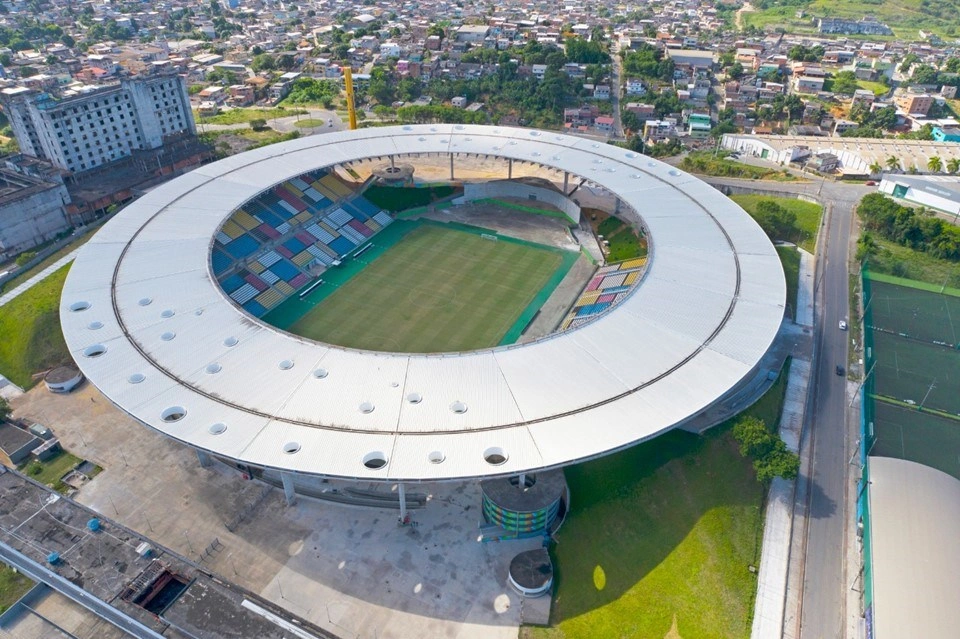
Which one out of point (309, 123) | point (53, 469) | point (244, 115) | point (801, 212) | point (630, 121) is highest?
point (244, 115)

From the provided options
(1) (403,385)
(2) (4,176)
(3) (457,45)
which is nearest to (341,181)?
(2) (4,176)

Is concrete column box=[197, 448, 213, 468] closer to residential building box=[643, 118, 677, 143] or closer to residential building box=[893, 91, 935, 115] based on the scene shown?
residential building box=[643, 118, 677, 143]

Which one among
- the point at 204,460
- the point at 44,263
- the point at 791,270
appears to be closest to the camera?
the point at 204,460

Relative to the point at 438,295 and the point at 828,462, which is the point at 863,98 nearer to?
the point at 828,462

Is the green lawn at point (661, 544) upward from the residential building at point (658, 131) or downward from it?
downward

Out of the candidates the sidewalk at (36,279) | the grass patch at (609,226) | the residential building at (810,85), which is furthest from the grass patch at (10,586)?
the residential building at (810,85)

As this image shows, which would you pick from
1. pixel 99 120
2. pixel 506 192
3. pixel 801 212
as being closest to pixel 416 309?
pixel 506 192

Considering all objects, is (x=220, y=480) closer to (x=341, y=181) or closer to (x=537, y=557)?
(x=537, y=557)

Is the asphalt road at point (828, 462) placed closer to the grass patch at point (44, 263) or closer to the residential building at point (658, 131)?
the residential building at point (658, 131)
